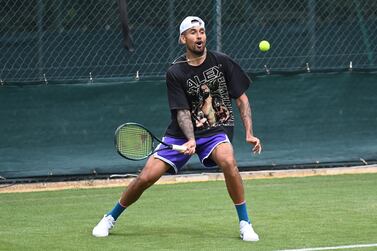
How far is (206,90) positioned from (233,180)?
0.71 m

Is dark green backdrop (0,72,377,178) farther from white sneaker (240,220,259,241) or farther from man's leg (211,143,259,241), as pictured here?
white sneaker (240,220,259,241)

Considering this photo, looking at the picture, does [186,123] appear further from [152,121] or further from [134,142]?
[152,121]

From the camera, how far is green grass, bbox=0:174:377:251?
23.9 feet

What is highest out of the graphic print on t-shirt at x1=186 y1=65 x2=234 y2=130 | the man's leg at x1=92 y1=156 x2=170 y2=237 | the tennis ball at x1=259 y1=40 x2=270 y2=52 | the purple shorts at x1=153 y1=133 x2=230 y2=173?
the tennis ball at x1=259 y1=40 x2=270 y2=52

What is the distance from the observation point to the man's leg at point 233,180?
7.25m

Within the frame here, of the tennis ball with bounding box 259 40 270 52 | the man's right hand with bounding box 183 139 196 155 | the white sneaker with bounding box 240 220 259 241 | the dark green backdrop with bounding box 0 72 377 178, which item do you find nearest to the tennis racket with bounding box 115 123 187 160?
the man's right hand with bounding box 183 139 196 155

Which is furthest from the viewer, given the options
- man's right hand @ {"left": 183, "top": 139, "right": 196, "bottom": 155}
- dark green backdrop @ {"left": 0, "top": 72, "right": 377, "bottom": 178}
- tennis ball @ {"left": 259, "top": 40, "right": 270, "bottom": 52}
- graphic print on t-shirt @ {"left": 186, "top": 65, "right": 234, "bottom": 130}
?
tennis ball @ {"left": 259, "top": 40, "right": 270, "bottom": 52}

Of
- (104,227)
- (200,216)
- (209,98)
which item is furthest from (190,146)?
(200,216)

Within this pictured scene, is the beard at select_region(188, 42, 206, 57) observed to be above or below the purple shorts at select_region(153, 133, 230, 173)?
above

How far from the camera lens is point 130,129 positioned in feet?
24.5

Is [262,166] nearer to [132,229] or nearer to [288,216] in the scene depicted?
[288,216]

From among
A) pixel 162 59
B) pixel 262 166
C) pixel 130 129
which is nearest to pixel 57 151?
pixel 162 59

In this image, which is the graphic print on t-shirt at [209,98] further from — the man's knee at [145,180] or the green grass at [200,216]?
the green grass at [200,216]

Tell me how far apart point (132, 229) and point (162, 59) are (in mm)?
3721
